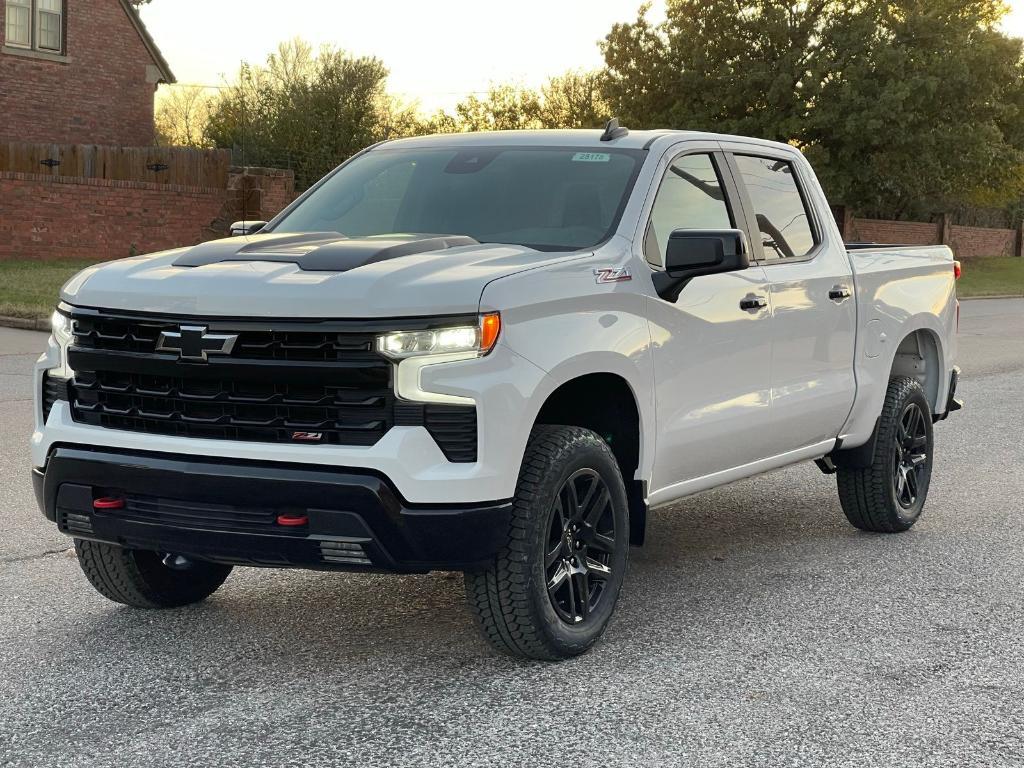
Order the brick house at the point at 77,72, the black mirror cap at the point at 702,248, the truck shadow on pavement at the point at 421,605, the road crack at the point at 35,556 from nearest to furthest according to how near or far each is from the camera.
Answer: the truck shadow on pavement at the point at 421,605, the black mirror cap at the point at 702,248, the road crack at the point at 35,556, the brick house at the point at 77,72

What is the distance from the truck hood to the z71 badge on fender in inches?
4.4

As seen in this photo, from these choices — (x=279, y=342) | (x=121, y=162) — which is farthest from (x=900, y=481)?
(x=121, y=162)

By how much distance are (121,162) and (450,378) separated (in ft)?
88.8

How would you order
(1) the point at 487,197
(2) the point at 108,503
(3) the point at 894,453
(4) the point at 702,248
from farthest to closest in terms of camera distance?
1. (3) the point at 894,453
2. (1) the point at 487,197
3. (4) the point at 702,248
4. (2) the point at 108,503

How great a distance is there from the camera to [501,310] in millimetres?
4617

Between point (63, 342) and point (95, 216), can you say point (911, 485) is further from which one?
point (95, 216)

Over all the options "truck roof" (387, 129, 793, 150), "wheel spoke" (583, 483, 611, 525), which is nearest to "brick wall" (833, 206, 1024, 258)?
"truck roof" (387, 129, 793, 150)

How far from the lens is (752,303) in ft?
20.0

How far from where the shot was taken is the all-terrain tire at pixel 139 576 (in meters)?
5.52

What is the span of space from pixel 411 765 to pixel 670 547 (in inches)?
127

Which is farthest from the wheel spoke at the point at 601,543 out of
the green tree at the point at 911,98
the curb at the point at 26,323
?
the green tree at the point at 911,98

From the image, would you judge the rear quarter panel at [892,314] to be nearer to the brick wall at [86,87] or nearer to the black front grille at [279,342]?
the black front grille at [279,342]

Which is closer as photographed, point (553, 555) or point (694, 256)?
point (553, 555)

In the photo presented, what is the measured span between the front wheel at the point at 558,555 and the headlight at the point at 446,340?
0.47 m
